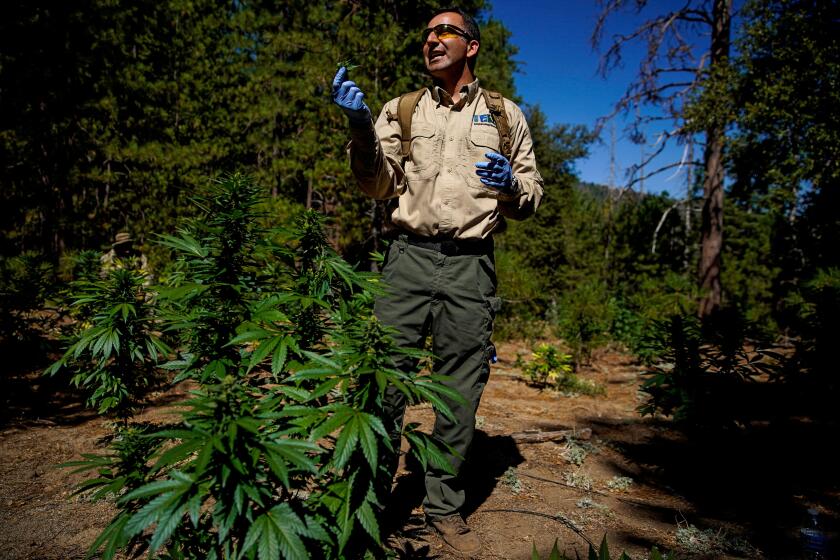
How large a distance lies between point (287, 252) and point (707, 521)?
3.13 metres

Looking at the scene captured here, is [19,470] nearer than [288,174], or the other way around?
[19,470]

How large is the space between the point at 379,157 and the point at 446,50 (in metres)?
0.79

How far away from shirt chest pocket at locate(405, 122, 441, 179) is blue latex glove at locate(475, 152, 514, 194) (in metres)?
0.40

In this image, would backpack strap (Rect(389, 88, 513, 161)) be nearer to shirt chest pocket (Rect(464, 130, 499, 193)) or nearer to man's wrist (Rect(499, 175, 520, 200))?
shirt chest pocket (Rect(464, 130, 499, 193))

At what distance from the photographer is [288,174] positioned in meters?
8.37

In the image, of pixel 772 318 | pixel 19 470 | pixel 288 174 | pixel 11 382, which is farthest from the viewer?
pixel 772 318

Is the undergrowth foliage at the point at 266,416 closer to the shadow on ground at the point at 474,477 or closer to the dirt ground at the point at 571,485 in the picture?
the dirt ground at the point at 571,485

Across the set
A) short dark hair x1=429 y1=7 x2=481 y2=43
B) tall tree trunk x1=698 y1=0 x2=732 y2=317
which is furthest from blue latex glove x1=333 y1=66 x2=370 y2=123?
tall tree trunk x1=698 y1=0 x2=732 y2=317

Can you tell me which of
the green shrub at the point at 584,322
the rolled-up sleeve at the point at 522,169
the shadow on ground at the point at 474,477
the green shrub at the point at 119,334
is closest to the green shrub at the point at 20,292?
the green shrub at the point at 119,334

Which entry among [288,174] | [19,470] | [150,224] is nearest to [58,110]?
[150,224]

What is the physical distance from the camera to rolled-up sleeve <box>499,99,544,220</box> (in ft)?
8.27

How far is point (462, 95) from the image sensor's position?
8.66 feet

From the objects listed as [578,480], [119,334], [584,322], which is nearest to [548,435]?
[578,480]

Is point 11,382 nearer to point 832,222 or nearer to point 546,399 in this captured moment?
point 546,399
